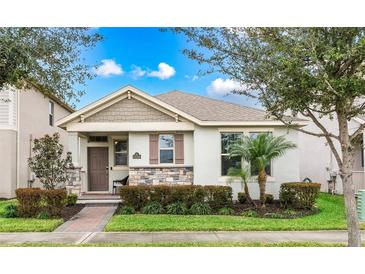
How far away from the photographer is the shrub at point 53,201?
9.68 meters

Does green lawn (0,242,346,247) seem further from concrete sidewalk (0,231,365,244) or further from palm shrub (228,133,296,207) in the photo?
palm shrub (228,133,296,207)

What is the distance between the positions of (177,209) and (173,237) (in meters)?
2.94

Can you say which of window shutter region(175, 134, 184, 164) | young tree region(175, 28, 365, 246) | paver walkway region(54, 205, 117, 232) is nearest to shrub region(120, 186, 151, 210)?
paver walkway region(54, 205, 117, 232)

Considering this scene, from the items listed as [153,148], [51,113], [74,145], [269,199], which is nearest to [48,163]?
[51,113]

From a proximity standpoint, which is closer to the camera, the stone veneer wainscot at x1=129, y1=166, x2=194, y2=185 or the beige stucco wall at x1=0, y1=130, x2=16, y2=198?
the beige stucco wall at x1=0, y1=130, x2=16, y2=198

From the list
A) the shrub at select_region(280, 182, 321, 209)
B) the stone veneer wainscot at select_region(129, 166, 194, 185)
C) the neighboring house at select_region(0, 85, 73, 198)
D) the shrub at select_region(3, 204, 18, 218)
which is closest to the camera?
the neighboring house at select_region(0, 85, 73, 198)

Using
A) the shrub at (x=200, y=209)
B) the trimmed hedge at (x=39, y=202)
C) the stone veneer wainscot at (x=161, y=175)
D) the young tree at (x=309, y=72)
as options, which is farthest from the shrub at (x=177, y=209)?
the young tree at (x=309, y=72)

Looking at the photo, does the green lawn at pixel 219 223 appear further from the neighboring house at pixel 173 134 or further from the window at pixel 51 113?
the window at pixel 51 113

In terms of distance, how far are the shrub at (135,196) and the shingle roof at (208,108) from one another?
2.96 meters

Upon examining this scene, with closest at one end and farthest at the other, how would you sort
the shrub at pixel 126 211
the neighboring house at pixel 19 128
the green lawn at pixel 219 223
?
1. the green lawn at pixel 219 223
2. the neighboring house at pixel 19 128
3. the shrub at pixel 126 211

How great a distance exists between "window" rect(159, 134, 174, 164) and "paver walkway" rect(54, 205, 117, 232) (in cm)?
239

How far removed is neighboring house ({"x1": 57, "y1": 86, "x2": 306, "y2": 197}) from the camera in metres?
12.5

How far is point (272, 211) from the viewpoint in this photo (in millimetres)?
10938
